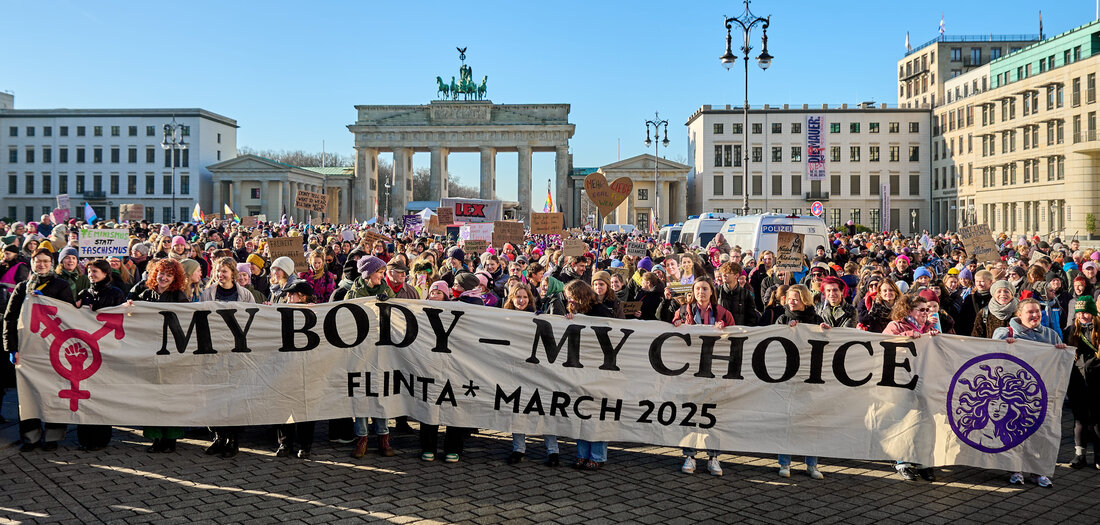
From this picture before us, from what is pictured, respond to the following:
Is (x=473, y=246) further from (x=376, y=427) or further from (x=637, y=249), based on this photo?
(x=376, y=427)

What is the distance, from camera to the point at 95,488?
6.98 meters

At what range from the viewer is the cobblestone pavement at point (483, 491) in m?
6.47

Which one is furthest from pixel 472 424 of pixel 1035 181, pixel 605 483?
pixel 1035 181

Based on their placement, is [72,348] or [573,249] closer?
[72,348]

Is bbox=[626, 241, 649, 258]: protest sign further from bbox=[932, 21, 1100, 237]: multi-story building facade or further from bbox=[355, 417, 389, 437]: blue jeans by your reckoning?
bbox=[932, 21, 1100, 237]: multi-story building facade

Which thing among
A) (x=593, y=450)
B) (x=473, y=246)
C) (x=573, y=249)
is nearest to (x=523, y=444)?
(x=593, y=450)

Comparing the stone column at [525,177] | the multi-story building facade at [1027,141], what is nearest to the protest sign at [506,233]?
the multi-story building facade at [1027,141]

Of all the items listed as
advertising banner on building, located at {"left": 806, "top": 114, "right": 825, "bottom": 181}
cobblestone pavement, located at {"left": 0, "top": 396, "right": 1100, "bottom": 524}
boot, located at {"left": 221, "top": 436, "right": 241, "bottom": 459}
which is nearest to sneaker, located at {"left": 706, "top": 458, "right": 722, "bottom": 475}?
cobblestone pavement, located at {"left": 0, "top": 396, "right": 1100, "bottom": 524}

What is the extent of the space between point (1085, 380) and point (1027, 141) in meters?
74.5

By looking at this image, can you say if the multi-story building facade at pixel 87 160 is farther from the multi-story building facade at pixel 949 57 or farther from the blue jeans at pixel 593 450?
the blue jeans at pixel 593 450

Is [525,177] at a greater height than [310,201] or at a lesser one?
greater

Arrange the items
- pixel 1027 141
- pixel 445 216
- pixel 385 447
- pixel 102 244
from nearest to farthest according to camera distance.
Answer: pixel 385 447
pixel 102 244
pixel 445 216
pixel 1027 141

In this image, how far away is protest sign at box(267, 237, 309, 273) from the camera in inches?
574

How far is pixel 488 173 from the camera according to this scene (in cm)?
9644
